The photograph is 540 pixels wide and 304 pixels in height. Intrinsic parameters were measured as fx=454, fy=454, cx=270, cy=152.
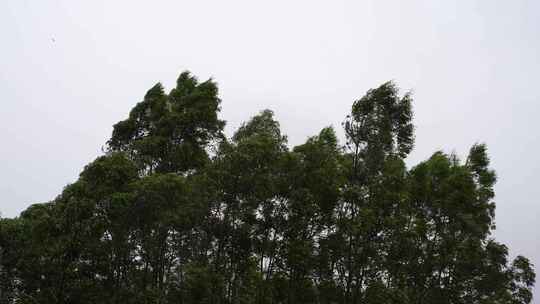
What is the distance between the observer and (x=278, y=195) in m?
19.1

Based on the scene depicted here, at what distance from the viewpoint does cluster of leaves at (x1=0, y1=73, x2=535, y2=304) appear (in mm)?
17438

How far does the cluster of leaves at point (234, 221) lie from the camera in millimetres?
17438

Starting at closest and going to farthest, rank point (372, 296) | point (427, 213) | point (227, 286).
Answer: point (372, 296) → point (227, 286) → point (427, 213)

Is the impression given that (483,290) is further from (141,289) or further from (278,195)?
(141,289)

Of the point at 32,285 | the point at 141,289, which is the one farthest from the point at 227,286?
the point at 32,285

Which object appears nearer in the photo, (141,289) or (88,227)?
(88,227)

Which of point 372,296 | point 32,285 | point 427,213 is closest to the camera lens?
point 372,296

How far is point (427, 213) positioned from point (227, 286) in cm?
1135

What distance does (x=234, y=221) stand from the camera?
19.0 metres

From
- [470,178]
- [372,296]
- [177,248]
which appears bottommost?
[372,296]

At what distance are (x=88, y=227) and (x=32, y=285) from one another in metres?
8.29

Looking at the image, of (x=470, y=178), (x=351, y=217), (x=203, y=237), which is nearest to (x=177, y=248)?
(x=203, y=237)

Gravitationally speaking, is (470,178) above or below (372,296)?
above

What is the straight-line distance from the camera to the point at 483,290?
2417 cm
